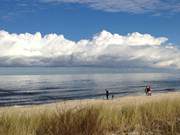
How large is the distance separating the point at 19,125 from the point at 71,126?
1.19 m

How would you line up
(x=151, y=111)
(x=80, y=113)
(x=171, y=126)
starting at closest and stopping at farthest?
(x=80, y=113), (x=171, y=126), (x=151, y=111)

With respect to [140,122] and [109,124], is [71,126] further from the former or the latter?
[140,122]

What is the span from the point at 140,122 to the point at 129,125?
43 cm

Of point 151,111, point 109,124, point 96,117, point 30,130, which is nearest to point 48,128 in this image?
point 30,130

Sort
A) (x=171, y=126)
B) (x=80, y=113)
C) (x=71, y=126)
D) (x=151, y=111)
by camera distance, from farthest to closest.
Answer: (x=151, y=111), (x=171, y=126), (x=80, y=113), (x=71, y=126)

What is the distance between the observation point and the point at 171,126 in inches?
384

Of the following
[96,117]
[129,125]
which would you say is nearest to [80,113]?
[96,117]

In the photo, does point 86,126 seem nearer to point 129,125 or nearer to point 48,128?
point 48,128

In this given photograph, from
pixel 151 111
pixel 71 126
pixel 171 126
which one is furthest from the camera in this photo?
pixel 151 111

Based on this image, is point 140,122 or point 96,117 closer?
point 96,117

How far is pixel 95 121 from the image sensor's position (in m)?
8.31

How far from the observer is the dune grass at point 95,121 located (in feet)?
26.2

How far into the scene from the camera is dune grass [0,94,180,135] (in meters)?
7.97

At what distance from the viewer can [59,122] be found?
8016 millimetres
